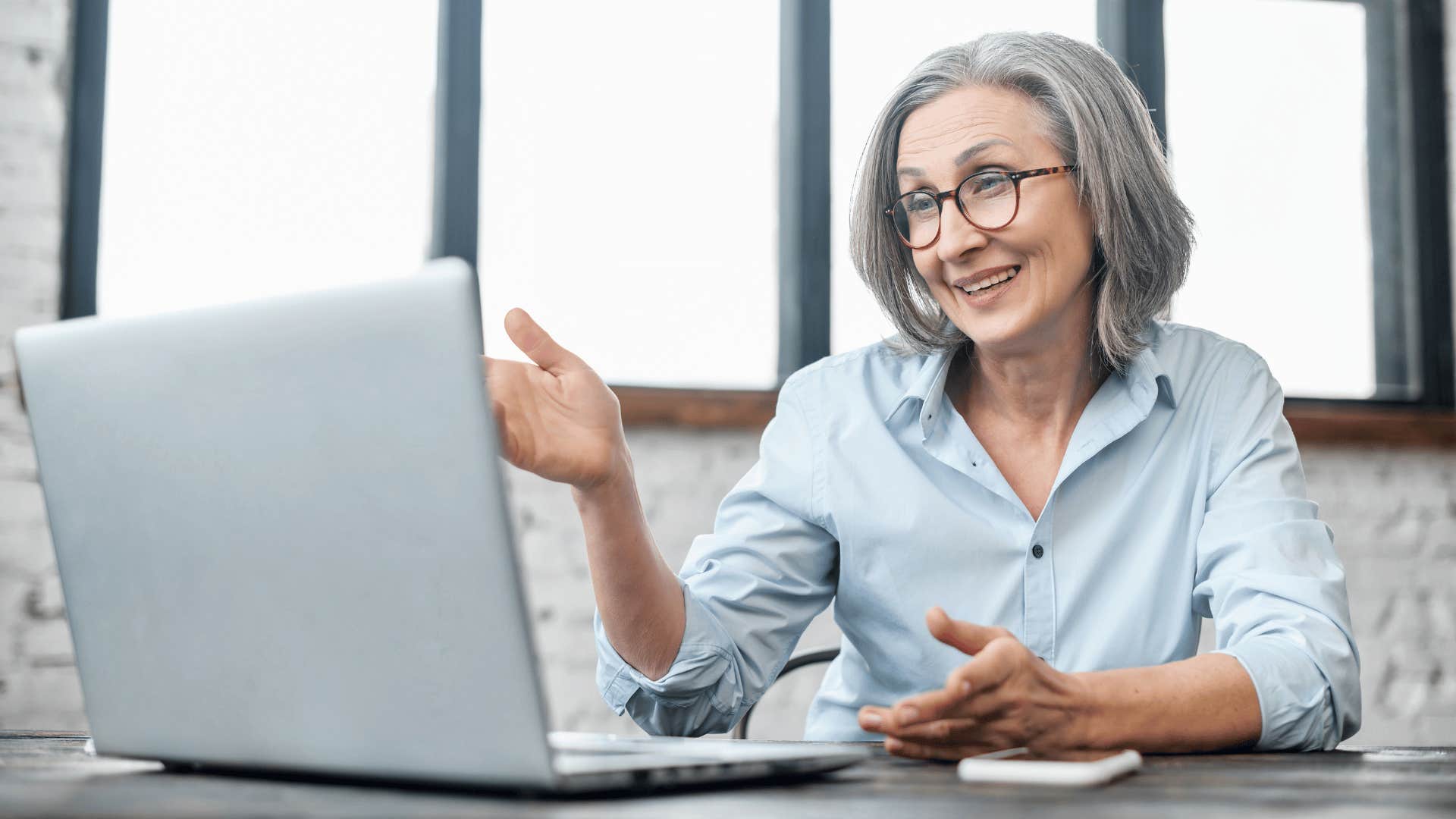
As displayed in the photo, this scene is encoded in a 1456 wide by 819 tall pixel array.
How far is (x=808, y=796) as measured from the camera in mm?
655

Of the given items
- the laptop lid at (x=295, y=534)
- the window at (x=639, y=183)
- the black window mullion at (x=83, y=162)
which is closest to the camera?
the laptop lid at (x=295, y=534)

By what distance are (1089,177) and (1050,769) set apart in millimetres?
881

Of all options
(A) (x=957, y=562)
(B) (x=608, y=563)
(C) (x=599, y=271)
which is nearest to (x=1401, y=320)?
(C) (x=599, y=271)

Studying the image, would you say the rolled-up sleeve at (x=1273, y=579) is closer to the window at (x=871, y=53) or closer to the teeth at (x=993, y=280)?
the teeth at (x=993, y=280)

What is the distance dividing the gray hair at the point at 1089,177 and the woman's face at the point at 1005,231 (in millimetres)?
24

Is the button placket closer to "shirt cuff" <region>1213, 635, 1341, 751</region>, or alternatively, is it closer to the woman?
the woman

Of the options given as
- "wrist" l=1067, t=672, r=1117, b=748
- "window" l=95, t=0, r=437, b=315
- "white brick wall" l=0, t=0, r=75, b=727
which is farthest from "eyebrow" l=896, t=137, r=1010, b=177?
"white brick wall" l=0, t=0, r=75, b=727

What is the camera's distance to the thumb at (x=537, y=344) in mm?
865

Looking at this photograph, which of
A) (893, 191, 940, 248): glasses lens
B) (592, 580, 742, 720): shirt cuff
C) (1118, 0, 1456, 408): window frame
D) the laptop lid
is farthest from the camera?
(1118, 0, 1456, 408): window frame

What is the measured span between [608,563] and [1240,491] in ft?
2.18

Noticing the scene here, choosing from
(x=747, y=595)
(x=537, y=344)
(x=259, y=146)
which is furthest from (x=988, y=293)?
(x=259, y=146)

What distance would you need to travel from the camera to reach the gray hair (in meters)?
1.43

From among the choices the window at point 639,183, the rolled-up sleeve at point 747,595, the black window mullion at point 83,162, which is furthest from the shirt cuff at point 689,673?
the black window mullion at point 83,162

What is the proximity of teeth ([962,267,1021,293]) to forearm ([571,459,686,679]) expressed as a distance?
19.9 inches
